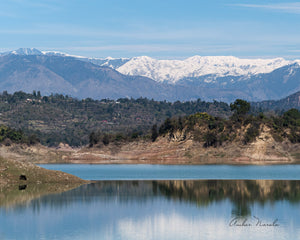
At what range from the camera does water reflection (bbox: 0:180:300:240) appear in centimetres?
4525

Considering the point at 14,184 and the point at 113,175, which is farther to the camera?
the point at 113,175

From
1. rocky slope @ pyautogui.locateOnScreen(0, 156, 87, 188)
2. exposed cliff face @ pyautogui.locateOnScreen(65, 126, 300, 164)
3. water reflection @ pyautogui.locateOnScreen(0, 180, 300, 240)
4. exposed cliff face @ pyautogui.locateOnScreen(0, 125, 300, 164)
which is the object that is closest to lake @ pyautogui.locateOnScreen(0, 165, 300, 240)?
water reflection @ pyautogui.locateOnScreen(0, 180, 300, 240)

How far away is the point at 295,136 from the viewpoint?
5699 inches

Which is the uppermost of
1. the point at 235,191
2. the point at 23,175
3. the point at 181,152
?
the point at 23,175

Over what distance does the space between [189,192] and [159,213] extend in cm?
1609

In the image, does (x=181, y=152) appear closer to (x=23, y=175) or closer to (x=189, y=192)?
(x=189, y=192)

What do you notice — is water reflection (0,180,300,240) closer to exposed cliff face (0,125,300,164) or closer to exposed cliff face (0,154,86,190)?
exposed cliff face (0,154,86,190)

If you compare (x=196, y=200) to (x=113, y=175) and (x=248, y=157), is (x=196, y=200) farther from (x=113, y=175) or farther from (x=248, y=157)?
(x=248, y=157)

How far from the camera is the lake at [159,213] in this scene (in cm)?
4525

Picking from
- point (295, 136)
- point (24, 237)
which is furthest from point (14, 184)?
point (295, 136)

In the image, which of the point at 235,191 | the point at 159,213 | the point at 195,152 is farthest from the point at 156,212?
the point at 195,152

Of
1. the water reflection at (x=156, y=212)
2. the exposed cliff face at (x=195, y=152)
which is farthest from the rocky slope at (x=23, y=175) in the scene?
the exposed cliff face at (x=195, y=152)

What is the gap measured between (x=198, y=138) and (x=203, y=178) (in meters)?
58.2

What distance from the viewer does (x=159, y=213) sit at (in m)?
54.6
